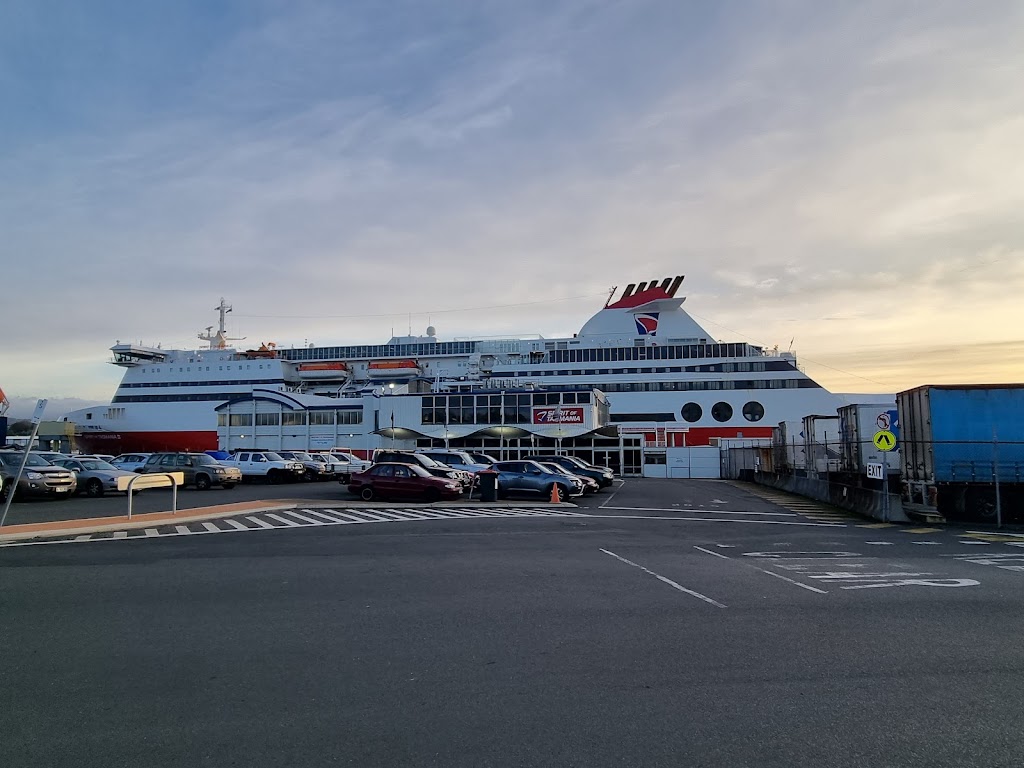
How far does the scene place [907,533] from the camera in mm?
16453

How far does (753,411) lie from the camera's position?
6222cm

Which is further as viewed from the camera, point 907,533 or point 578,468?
point 578,468

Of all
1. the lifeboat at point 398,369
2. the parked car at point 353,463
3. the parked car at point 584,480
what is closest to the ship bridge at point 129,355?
the lifeboat at point 398,369

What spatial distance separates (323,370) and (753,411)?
45.1 m

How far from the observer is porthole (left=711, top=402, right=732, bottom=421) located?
62.4 meters

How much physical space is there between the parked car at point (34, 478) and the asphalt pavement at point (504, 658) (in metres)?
10.4

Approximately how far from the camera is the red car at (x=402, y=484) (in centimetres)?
2373

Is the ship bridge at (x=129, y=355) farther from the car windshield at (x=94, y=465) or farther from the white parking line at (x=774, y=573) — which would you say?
the white parking line at (x=774, y=573)

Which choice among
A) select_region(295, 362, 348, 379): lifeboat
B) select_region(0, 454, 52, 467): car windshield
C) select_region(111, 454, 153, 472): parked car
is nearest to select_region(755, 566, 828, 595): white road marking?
select_region(0, 454, 52, 467): car windshield

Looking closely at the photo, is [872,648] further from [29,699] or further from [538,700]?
[29,699]

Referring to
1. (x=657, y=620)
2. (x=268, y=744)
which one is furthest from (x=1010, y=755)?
(x=268, y=744)

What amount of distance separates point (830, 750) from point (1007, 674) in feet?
8.41

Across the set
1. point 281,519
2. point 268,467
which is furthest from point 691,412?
point 281,519

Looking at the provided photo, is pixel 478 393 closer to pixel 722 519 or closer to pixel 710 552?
pixel 722 519
